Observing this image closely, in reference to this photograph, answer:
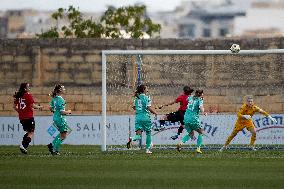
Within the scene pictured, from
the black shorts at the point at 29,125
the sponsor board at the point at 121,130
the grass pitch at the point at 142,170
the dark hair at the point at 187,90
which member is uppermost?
the dark hair at the point at 187,90

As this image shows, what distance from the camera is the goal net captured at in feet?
Answer: 98.8

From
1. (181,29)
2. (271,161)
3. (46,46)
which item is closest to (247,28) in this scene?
(181,29)

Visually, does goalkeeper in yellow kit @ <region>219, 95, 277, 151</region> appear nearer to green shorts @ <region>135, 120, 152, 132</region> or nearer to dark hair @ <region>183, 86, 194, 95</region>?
dark hair @ <region>183, 86, 194, 95</region>

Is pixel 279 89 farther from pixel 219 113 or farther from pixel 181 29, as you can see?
pixel 181 29

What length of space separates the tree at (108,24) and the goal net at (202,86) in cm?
1336

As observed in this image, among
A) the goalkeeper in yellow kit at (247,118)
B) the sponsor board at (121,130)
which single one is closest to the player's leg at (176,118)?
the sponsor board at (121,130)

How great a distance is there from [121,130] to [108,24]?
15593 millimetres

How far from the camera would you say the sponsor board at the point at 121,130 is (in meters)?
30.5

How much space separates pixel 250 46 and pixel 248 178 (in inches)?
710

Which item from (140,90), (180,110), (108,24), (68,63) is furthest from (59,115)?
(108,24)

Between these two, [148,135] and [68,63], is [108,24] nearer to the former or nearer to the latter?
[68,63]

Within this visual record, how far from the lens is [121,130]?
101 ft

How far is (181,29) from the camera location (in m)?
129

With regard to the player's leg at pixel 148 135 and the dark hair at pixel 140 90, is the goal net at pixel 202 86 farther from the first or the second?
the dark hair at pixel 140 90
